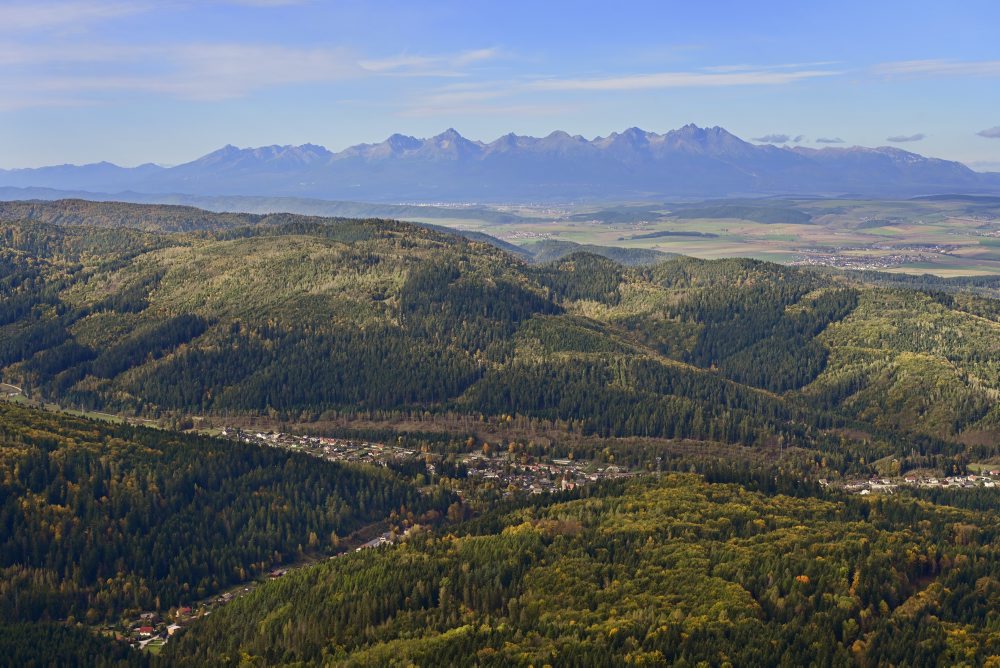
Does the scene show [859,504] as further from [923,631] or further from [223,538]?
[223,538]

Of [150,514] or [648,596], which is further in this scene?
[150,514]

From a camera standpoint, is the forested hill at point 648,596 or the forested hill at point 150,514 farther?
the forested hill at point 150,514

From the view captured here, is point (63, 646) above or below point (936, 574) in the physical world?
below

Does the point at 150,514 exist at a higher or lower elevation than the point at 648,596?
lower

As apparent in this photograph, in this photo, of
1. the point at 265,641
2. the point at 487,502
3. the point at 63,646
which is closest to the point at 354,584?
the point at 265,641

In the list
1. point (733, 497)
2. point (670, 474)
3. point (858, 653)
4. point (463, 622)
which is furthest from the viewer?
point (670, 474)

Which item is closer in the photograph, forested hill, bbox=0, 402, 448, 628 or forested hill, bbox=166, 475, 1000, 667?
forested hill, bbox=166, 475, 1000, 667

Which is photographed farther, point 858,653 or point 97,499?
point 97,499

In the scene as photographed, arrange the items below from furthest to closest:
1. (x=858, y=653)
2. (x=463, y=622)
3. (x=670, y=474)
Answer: (x=670, y=474) < (x=463, y=622) < (x=858, y=653)
